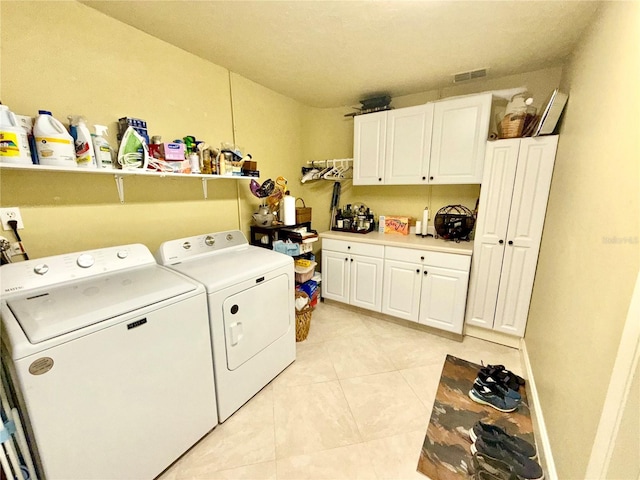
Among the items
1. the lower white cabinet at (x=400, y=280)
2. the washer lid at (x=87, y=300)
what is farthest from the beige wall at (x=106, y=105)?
the lower white cabinet at (x=400, y=280)

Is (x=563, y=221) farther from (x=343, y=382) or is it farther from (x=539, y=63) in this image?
(x=343, y=382)

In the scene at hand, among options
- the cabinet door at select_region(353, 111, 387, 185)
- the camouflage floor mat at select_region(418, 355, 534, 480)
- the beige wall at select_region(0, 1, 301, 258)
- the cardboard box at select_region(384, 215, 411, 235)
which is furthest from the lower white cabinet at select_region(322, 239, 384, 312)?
the beige wall at select_region(0, 1, 301, 258)

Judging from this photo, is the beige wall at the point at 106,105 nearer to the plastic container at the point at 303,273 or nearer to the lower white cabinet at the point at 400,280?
the plastic container at the point at 303,273

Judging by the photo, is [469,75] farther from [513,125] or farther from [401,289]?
[401,289]

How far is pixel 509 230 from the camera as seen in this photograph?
6.79ft

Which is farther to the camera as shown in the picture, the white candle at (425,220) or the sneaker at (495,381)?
the white candle at (425,220)

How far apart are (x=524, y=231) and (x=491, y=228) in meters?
0.22

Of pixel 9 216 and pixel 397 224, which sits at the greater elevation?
pixel 9 216

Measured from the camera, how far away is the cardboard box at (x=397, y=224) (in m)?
2.76

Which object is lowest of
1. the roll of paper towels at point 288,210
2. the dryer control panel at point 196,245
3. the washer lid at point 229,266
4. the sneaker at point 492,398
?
the sneaker at point 492,398

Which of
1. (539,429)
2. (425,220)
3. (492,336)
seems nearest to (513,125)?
(425,220)

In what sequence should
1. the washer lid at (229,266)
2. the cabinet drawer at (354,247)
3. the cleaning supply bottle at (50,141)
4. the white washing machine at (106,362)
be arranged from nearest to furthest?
the white washing machine at (106,362)
the cleaning supply bottle at (50,141)
the washer lid at (229,266)
the cabinet drawer at (354,247)

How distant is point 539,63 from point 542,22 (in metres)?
0.68

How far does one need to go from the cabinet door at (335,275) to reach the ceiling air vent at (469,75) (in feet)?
6.30
